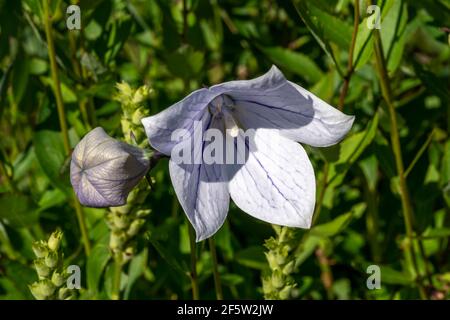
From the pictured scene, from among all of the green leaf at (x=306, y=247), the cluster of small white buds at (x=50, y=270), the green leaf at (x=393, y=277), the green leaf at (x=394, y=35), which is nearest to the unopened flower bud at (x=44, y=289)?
the cluster of small white buds at (x=50, y=270)

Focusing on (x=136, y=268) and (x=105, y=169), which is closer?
(x=105, y=169)

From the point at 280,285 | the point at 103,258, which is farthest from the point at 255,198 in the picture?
the point at 103,258

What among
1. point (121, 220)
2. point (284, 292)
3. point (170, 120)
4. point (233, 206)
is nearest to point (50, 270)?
point (121, 220)

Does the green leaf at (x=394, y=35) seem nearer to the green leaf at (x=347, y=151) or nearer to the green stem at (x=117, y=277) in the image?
the green leaf at (x=347, y=151)

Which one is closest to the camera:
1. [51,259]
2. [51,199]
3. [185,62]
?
[51,259]

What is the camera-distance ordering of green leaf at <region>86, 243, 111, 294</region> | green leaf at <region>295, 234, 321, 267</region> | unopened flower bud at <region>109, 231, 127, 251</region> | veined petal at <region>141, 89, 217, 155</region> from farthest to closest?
1. green leaf at <region>295, 234, 321, 267</region>
2. green leaf at <region>86, 243, 111, 294</region>
3. unopened flower bud at <region>109, 231, 127, 251</region>
4. veined petal at <region>141, 89, 217, 155</region>

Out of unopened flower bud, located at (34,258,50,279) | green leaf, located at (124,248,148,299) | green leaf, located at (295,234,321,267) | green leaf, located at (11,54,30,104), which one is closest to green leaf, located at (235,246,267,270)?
green leaf, located at (295,234,321,267)

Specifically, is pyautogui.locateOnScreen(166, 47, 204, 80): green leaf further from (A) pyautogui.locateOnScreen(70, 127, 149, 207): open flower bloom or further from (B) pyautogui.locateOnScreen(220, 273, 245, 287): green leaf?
(A) pyautogui.locateOnScreen(70, 127, 149, 207): open flower bloom

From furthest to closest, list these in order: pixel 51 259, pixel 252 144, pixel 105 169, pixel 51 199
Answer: pixel 51 199 → pixel 252 144 → pixel 51 259 → pixel 105 169

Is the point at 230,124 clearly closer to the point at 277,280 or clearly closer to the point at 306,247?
the point at 277,280
